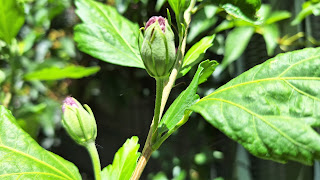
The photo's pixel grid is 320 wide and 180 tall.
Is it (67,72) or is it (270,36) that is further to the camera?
Answer: (270,36)

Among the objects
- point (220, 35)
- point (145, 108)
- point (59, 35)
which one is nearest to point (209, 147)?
point (145, 108)

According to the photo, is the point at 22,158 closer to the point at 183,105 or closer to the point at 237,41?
the point at 183,105

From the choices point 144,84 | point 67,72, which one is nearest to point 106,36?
point 67,72

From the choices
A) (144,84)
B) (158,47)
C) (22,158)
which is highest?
(158,47)

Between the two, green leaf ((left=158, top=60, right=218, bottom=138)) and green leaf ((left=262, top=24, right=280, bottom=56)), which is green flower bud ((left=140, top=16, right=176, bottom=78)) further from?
green leaf ((left=262, top=24, right=280, bottom=56))

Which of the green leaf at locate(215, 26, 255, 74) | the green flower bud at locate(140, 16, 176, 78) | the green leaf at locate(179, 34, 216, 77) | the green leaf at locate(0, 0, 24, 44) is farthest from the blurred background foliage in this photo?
the green flower bud at locate(140, 16, 176, 78)
